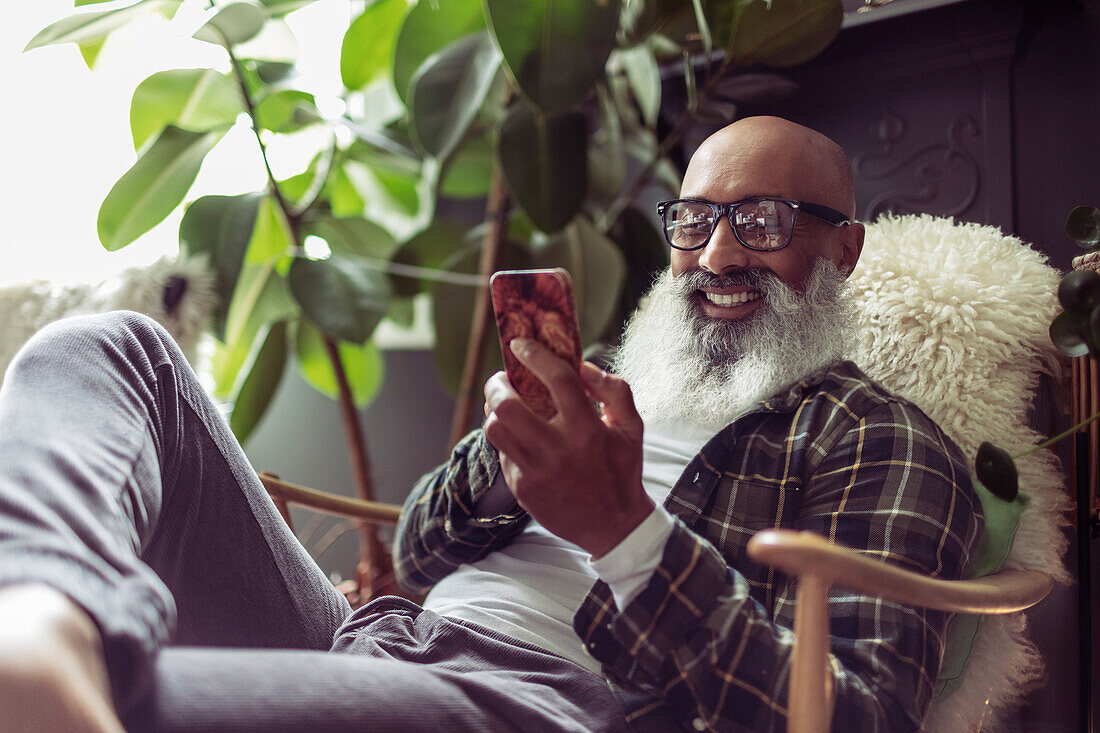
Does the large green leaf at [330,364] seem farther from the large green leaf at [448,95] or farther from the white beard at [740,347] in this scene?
the white beard at [740,347]

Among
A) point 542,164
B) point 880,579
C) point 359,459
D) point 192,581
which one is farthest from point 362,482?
point 880,579

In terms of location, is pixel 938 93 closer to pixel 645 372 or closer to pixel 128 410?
pixel 645 372

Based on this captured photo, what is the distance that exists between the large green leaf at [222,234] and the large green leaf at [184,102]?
0.16 meters

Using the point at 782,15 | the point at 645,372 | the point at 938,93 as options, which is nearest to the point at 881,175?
the point at 938,93

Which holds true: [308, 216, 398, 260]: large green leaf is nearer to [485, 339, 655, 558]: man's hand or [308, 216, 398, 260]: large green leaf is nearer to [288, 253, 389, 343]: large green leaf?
[288, 253, 389, 343]: large green leaf

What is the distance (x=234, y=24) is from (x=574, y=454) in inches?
49.7

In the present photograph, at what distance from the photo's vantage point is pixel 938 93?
1.48 m

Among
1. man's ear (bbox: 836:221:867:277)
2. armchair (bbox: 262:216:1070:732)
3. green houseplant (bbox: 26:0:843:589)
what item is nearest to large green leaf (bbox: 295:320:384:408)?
green houseplant (bbox: 26:0:843:589)

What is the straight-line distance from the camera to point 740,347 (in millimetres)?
1105

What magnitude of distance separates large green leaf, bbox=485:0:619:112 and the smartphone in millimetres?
749

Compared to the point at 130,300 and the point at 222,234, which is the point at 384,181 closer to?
the point at 222,234

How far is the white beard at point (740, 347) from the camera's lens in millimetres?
1075

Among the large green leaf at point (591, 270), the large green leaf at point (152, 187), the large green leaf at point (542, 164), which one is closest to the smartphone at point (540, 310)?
the large green leaf at point (542, 164)

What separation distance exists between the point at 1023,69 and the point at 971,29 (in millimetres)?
111
